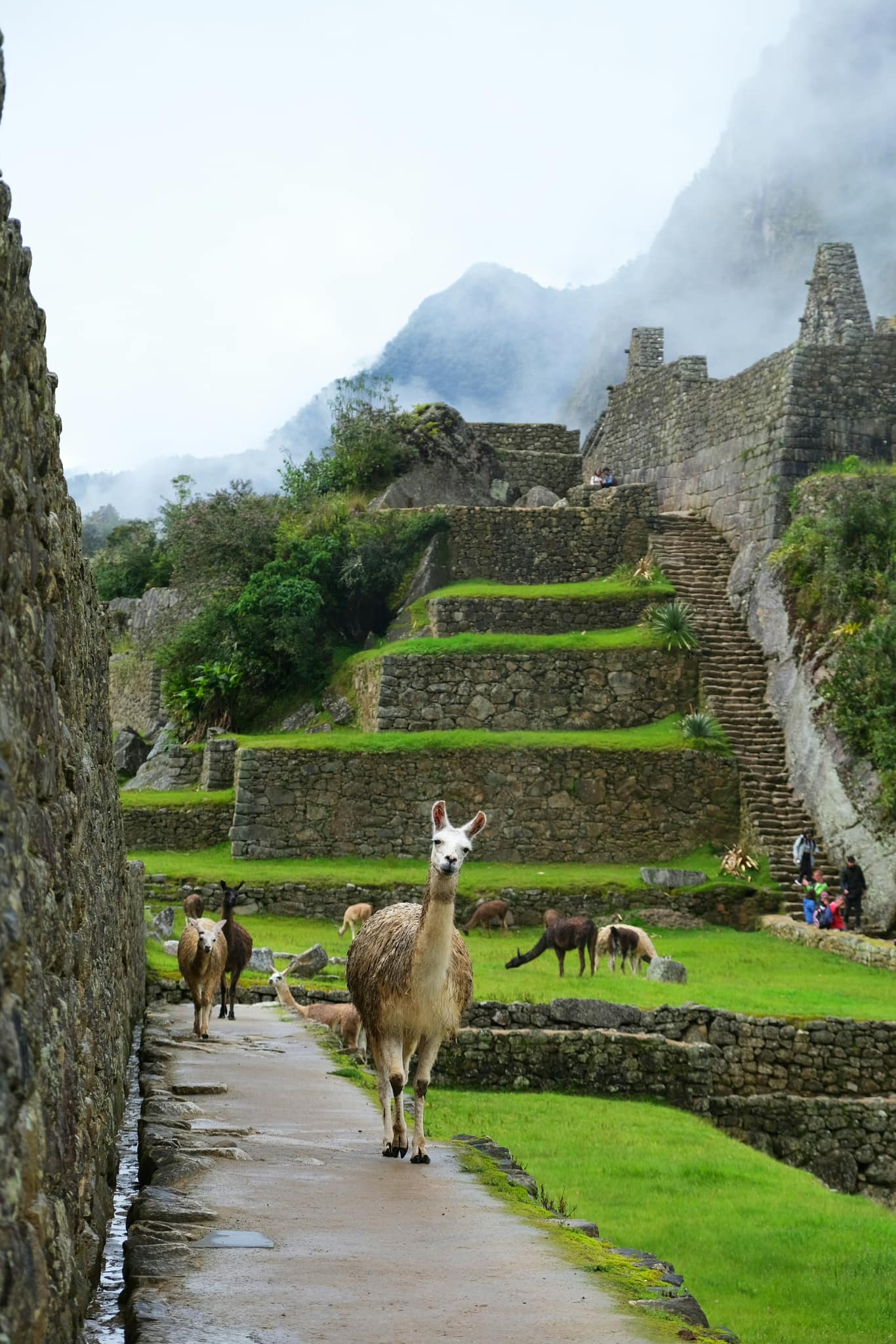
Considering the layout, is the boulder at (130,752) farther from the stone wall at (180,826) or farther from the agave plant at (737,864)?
the agave plant at (737,864)

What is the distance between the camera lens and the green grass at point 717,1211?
914cm

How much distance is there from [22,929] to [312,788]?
25039 millimetres

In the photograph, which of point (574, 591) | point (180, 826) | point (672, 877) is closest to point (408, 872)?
point (672, 877)

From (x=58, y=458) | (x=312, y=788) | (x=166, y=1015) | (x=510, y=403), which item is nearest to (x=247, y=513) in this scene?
(x=312, y=788)

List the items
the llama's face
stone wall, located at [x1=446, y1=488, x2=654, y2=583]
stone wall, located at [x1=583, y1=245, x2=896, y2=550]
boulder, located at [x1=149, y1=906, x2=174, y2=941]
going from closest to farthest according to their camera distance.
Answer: the llama's face → boulder, located at [x1=149, y1=906, x2=174, y2=941] → stone wall, located at [x1=583, y1=245, x2=896, y2=550] → stone wall, located at [x1=446, y1=488, x2=654, y2=583]

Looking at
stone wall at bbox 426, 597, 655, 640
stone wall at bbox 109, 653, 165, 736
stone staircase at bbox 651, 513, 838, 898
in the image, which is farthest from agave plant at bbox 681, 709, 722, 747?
stone wall at bbox 109, 653, 165, 736

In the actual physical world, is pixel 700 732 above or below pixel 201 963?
above

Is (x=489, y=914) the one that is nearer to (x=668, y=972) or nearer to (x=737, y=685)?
(x=668, y=972)

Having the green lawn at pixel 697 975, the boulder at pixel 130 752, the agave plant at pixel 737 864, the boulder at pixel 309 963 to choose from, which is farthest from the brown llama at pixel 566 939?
the boulder at pixel 130 752

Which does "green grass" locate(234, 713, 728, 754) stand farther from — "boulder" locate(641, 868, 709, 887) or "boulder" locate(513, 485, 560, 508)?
"boulder" locate(513, 485, 560, 508)

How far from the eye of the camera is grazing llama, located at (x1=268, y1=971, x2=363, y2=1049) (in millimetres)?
15008

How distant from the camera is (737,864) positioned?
26.9 metres

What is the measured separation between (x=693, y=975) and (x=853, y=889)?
4771 millimetres

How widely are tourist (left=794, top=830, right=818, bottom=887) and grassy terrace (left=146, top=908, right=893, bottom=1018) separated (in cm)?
187
